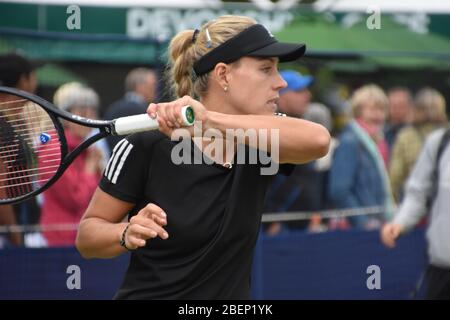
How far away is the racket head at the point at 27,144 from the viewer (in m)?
4.64

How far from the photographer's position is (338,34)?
465 inches

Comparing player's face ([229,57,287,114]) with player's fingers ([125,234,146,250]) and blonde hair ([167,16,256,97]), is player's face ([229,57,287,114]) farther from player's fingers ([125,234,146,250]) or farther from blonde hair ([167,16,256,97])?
player's fingers ([125,234,146,250])

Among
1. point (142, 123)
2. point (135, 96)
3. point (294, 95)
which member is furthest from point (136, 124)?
point (294, 95)

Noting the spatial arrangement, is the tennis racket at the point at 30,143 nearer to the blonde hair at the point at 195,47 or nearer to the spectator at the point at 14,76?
the blonde hair at the point at 195,47

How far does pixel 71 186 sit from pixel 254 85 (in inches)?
159

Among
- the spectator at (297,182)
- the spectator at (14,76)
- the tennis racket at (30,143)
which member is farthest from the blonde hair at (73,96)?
the tennis racket at (30,143)

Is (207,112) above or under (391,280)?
above

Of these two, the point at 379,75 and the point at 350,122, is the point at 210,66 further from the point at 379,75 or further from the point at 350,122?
the point at 379,75

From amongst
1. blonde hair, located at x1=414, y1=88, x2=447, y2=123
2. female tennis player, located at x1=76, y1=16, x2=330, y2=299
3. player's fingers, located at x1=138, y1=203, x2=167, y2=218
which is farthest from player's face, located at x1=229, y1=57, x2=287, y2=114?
blonde hair, located at x1=414, y1=88, x2=447, y2=123

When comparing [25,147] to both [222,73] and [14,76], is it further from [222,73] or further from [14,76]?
[14,76]

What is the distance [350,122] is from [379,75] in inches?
55.7

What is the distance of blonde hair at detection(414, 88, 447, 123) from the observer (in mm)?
10547
